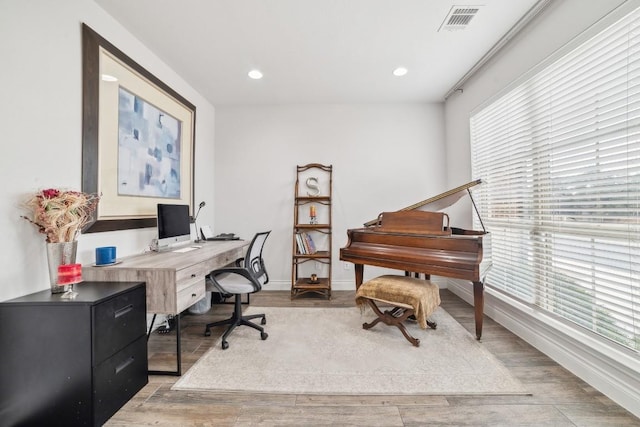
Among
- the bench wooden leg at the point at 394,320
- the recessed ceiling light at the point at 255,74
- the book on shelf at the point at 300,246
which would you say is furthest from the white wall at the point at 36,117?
the bench wooden leg at the point at 394,320

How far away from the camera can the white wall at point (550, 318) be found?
149 cm

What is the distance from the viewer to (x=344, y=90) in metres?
3.26

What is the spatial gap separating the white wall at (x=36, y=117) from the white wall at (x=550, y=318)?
3.44 m

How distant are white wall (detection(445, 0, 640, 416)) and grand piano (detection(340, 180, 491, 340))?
44 centimetres

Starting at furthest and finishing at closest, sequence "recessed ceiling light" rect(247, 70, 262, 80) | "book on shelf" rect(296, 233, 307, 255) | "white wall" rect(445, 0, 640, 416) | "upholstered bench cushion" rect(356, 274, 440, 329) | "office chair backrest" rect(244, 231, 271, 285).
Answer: "book on shelf" rect(296, 233, 307, 255) → "recessed ceiling light" rect(247, 70, 262, 80) → "office chair backrest" rect(244, 231, 271, 285) → "upholstered bench cushion" rect(356, 274, 440, 329) → "white wall" rect(445, 0, 640, 416)

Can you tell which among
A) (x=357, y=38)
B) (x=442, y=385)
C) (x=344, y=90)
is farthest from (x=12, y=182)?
(x=344, y=90)

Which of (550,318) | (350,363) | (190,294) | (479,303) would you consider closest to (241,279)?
(190,294)

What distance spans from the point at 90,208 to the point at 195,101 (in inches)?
80.2

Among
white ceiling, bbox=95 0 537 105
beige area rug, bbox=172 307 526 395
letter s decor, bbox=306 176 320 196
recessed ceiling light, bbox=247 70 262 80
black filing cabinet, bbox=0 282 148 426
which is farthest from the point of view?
letter s decor, bbox=306 176 320 196

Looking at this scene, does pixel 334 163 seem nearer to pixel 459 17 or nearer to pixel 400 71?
pixel 400 71

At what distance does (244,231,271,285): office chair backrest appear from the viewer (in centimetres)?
217

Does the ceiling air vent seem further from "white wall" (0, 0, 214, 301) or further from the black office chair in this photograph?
"white wall" (0, 0, 214, 301)

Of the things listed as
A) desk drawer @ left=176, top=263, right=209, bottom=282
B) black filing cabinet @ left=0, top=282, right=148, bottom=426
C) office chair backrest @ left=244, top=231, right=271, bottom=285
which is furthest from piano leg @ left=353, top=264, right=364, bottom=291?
black filing cabinet @ left=0, top=282, right=148, bottom=426

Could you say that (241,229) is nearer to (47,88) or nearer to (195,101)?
(195,101)
